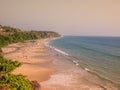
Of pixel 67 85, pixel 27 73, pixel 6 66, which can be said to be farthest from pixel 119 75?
pixel 6 66

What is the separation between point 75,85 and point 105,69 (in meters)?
15.4

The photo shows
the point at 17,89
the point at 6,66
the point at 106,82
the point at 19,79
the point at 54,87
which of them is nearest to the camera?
the point at 17,89

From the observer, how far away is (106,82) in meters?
38.6

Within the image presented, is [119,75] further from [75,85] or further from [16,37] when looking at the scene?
[16,37]

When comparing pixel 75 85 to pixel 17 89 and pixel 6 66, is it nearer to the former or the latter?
pixel 6 66

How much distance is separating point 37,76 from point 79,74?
26.5ft

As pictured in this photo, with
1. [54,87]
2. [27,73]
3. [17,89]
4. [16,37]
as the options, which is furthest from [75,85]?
[16,37]

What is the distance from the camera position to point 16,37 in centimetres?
13162

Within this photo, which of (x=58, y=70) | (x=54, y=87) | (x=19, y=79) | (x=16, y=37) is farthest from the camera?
(x=16, y=37)

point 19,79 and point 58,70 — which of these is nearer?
point 19,79

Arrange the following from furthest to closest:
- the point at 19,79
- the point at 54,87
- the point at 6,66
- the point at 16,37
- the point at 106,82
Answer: the point at 16,37 < the point at 106,82 < the point at 54,87 < the point at 6,66 < the point at 19,79

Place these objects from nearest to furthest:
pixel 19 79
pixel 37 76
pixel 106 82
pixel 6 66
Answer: pixel 19 79 → pixel 6 66 → pixel 106 82 → pixel 37 76

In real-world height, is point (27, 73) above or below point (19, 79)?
below

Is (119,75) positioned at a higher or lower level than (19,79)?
lower
